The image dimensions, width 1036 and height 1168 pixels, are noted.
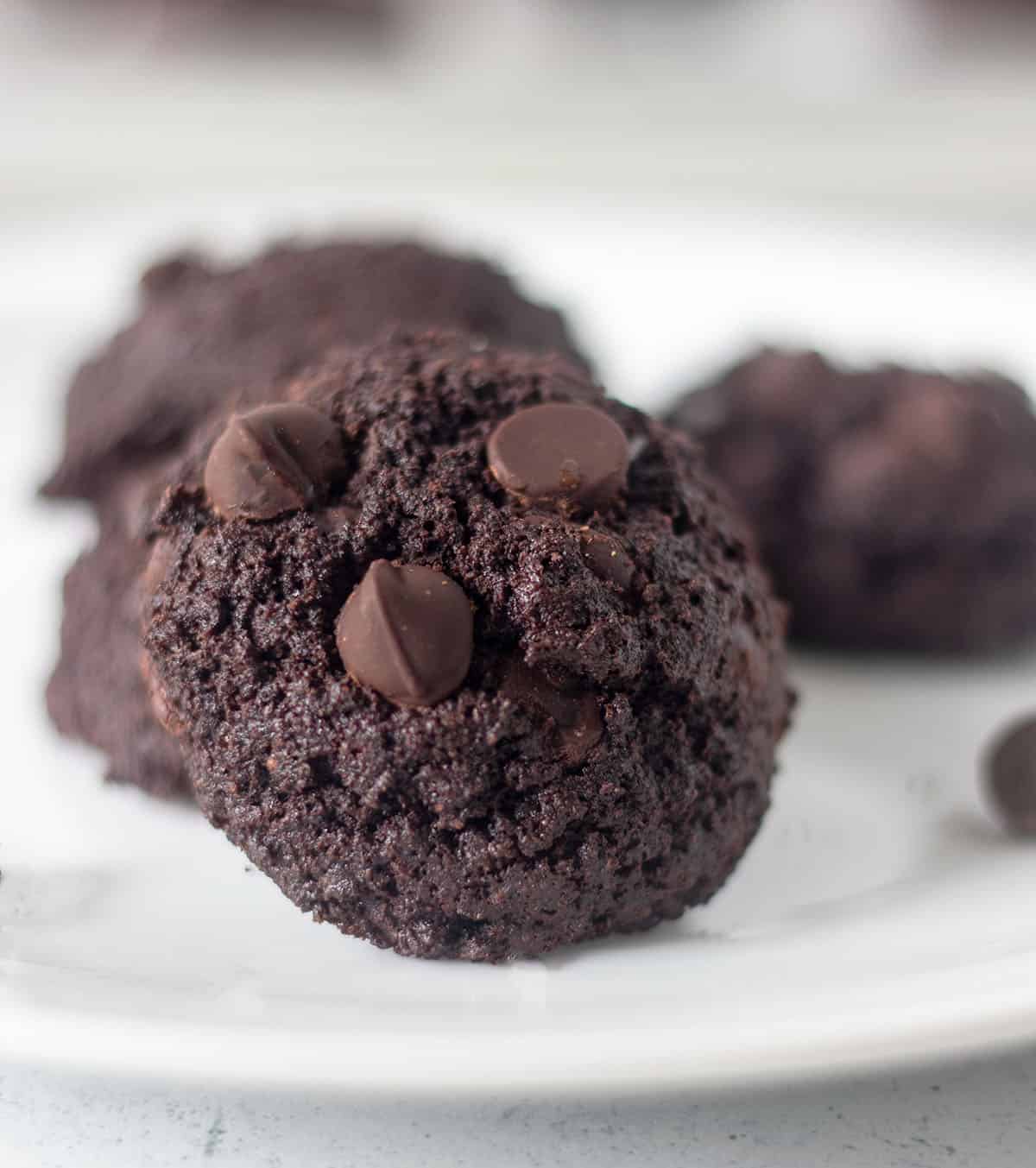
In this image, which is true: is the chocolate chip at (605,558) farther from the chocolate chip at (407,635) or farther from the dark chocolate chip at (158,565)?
the dark chocolate chip at (158,565)

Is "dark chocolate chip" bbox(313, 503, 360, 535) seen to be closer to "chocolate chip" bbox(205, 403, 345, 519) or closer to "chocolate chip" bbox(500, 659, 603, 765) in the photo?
"chocolate chip" bbox(205, 403, 345, 519)

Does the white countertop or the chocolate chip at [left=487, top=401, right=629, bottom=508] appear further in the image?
the chocolate chip at [left=487, top=401, right=629, bottom=508]

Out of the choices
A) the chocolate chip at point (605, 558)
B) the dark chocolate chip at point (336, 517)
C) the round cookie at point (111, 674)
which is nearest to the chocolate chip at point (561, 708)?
the chocolate chip at point (605, 558)

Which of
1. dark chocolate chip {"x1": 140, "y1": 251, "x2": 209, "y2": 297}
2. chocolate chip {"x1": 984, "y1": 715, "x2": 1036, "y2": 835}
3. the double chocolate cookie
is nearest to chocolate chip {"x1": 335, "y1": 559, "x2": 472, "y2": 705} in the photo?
the double chocolate cookie

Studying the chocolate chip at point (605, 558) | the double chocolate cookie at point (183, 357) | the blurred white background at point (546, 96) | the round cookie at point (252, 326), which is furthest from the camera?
the blurred white background at point (546, 96)

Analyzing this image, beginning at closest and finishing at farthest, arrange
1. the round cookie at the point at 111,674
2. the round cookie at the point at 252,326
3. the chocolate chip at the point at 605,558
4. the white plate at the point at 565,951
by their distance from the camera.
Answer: the white plate at the point at 565,951 < the chocolate chip at the point at 605,558 < the round cookie at the point at 111,674 < the round cookie at the point at 252,326
